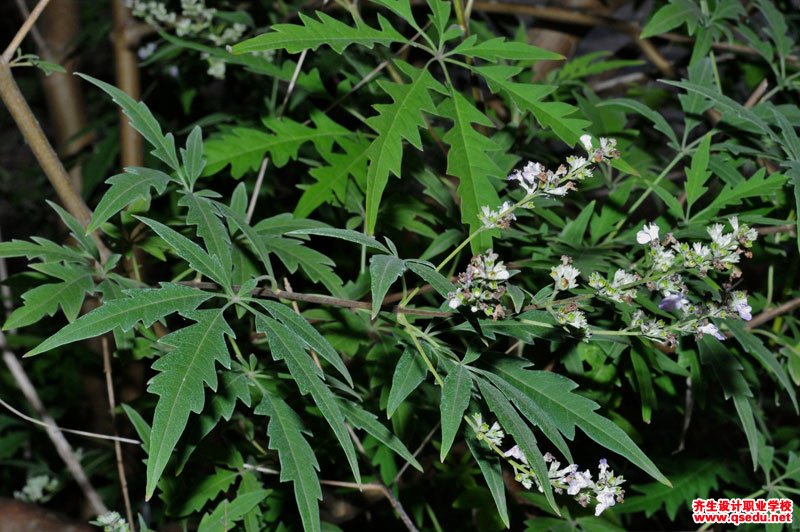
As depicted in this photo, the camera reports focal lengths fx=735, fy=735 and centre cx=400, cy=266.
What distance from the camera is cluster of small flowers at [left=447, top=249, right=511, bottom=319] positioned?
59 centimetres

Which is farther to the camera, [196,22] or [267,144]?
[196,22]

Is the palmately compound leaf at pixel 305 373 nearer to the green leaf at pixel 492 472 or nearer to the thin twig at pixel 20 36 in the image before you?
the green leaf at pixel 492 472

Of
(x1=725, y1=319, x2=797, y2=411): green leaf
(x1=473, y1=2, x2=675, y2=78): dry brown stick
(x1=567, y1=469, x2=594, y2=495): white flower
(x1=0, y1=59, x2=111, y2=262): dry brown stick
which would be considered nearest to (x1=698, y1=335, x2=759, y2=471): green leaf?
(x1=725, y1=319, x2=797, y2=411): green leaf

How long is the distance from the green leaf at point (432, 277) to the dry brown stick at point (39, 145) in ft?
1.32

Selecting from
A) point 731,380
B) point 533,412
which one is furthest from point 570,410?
point 731,380

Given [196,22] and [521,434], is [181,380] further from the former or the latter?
[196,22]

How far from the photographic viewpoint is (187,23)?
1.19 m

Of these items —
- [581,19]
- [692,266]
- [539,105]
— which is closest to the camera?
[692,266]

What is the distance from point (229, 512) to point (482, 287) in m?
0.40

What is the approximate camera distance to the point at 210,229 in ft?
2.24

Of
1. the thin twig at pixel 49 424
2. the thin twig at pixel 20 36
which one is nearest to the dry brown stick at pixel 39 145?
the thin twig at pixel 20 36

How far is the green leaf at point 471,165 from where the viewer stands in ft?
2.27

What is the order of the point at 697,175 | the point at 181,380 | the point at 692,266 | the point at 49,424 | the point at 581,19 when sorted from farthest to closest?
1. the point at 581,19
2. the point at 49,424
3. the point at 697,175
4. the point at 692,266
5. the point at 181,380

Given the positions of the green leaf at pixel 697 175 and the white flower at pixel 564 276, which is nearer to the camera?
the white flower at pixel 564 276
